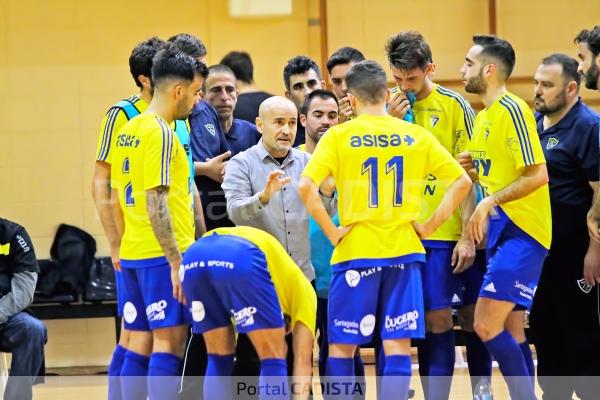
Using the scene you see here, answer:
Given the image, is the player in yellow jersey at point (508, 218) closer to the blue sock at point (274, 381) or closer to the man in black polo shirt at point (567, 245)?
the man in black polo shirt at point (567, 245)

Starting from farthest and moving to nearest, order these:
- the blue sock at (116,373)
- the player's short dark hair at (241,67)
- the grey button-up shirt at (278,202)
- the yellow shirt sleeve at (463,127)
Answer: the player's short dark hair at (241,67), the yellow shirt sleeve at (463,127), the grey button-up shirt at (278,202), the blue sock at (116,373)

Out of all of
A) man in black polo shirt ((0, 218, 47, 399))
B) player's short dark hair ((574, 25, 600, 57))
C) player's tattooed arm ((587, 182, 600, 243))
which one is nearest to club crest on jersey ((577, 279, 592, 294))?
player's tattooed arm ((587, 182, 600, 243))

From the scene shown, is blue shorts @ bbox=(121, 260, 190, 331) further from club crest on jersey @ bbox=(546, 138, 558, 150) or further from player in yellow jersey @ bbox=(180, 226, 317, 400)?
club crest on jersey @ bbox=(546, 138, 558, 150)

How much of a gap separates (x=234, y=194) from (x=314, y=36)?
3.37 m

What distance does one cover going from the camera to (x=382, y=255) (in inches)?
184

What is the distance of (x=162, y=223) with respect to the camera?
471 cm

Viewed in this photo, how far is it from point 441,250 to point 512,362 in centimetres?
74

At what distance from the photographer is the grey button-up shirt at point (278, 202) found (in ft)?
17.7

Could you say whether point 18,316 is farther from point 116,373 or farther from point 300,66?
point 300,66

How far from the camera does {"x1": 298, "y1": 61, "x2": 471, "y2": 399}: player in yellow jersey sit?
4.67 metres

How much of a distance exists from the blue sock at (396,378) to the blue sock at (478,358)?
3.21 ft

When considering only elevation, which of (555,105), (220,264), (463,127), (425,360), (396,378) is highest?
(555,105)

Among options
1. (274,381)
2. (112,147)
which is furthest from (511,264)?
(112,147)

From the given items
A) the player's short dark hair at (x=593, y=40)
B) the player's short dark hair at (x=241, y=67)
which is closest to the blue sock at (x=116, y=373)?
the player's short dark hair at (x=241, y=67)
